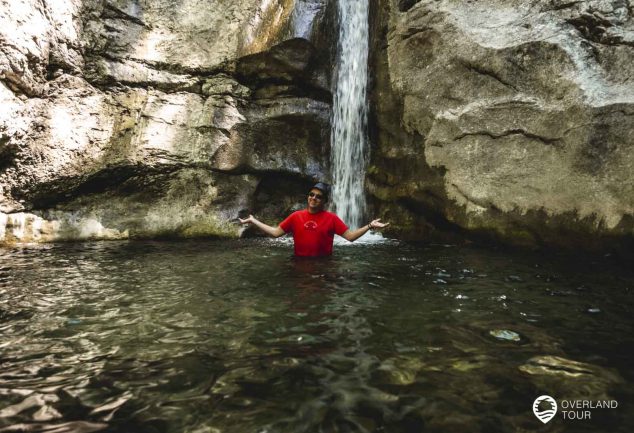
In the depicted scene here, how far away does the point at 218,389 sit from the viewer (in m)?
2.10

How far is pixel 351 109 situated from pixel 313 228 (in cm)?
534

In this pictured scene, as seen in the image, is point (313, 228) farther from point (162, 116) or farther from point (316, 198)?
point (162, 116)

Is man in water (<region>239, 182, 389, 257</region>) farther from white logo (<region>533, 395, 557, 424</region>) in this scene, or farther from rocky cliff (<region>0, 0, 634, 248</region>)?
white logo (<region>533, 395, 557, 424</region>)

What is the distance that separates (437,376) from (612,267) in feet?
15.7

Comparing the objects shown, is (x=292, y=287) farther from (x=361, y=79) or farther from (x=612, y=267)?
(x=361, y=79)

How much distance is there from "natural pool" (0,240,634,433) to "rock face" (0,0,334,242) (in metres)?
3.74

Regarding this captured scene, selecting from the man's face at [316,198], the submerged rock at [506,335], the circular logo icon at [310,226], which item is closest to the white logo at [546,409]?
the submerged rock at [506,335]

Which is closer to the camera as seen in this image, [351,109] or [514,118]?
[514,118]

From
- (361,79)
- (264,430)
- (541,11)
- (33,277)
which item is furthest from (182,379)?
(361,79)

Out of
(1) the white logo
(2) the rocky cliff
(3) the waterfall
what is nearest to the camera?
(1) the white logo

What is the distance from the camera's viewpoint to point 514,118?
6.95m

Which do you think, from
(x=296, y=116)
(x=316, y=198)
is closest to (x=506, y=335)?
(x=316, y=198)

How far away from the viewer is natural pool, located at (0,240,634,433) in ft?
6.16

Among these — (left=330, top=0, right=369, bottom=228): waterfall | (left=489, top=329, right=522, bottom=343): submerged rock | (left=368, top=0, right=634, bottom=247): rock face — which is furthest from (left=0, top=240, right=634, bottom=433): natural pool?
(left=330, top=0, right=369, bottom=228): waterfall
